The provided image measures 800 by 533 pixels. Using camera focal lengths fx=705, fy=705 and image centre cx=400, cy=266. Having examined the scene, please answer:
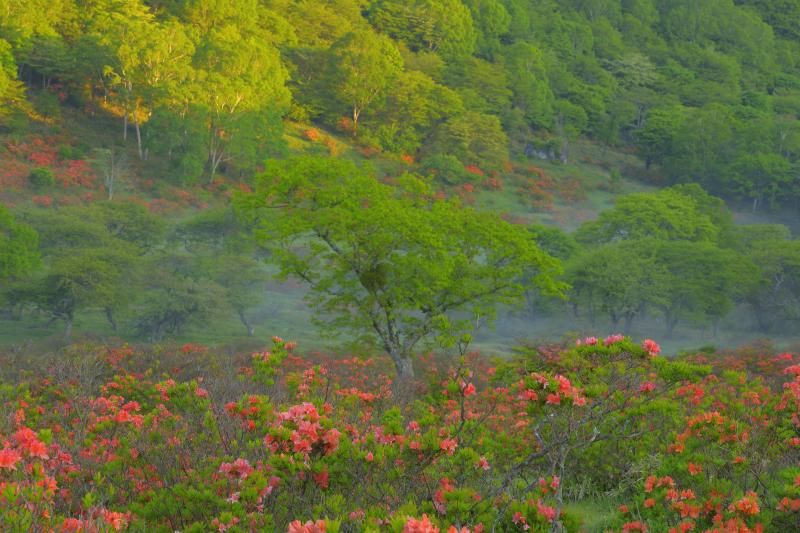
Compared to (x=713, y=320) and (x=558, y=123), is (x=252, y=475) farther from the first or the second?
(x=558, y=123)

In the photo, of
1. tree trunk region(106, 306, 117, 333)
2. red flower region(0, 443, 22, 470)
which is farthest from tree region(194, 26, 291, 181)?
red flower region(0, 443, 22, 470)

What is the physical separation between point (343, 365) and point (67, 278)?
11.3 metres

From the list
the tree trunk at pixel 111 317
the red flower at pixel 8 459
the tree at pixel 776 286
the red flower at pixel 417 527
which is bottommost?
the tree trunk at pixel 111 317

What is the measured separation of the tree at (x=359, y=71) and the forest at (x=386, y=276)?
0.89 feet

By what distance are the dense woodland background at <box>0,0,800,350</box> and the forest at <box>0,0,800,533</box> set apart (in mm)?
208

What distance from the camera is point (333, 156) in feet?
92.0

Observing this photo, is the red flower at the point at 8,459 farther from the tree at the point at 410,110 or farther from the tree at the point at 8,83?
the tree at the point at 410,110

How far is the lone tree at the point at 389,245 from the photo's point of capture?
19.7 meters

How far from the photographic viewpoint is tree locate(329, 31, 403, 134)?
5409 centimetres

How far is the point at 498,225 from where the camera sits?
21.5 m

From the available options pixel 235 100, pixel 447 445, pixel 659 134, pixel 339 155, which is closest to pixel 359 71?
pixel 339 155

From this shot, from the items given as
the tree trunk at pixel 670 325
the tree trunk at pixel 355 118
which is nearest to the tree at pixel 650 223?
the tree trunk at pixel 670 325

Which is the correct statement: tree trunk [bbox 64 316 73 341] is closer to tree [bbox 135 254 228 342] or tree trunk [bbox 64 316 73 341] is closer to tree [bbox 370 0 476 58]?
tree [bbox 135 254 228 342]

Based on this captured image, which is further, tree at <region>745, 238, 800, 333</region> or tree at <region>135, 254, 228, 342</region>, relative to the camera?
tree at <region>745, 238, 800, 333</region>
